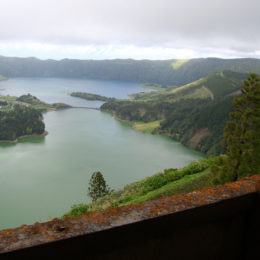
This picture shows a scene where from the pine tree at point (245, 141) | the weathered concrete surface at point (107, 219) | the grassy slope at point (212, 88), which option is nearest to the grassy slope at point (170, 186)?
the pine tree at point (245, 141)

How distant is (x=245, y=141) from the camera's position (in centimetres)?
1253

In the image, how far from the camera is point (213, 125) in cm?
7388

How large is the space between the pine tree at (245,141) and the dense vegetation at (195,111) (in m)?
50.1

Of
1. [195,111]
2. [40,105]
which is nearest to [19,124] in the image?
[40,105]

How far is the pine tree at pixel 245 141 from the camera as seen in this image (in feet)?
39.2

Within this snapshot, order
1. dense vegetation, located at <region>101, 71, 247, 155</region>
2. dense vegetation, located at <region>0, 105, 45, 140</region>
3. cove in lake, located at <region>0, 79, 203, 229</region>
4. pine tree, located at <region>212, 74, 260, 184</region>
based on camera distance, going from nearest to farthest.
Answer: pine tree, located at <region>212, 74, 260, 184</region>, cove in lake, located at <region>0, 79, 203, 229</region>, dense vegetation, located at <region>0, 105, 45, 140</region>, dense vegetation, located at <region>101, 71, 247, 155</region>

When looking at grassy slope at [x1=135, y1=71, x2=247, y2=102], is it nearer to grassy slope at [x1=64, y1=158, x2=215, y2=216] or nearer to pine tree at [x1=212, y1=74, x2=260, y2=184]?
grassy slope at [x1=64, y1=158, x2=215, y2=216]

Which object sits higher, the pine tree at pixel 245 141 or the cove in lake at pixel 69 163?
the pine tree at pixel 245 141

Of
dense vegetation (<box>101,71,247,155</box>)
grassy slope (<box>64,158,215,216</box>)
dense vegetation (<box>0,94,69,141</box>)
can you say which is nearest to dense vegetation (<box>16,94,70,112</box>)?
dense vegetation (<box>101,71,247,155</box>)

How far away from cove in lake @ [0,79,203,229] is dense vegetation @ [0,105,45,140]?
327cm

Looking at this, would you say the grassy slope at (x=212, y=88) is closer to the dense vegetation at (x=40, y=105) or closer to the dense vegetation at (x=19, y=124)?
the dense vegetation at (x=40, y=105)

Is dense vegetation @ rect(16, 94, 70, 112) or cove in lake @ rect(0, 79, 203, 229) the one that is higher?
dense vegetation @ rect(16, 94, 70, 112)

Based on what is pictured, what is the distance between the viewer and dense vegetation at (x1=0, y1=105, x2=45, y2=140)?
A: 68.7m

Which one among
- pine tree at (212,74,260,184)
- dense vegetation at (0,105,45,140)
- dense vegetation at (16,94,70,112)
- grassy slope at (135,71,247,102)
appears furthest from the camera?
grassy slope at (135,71,247,102)
